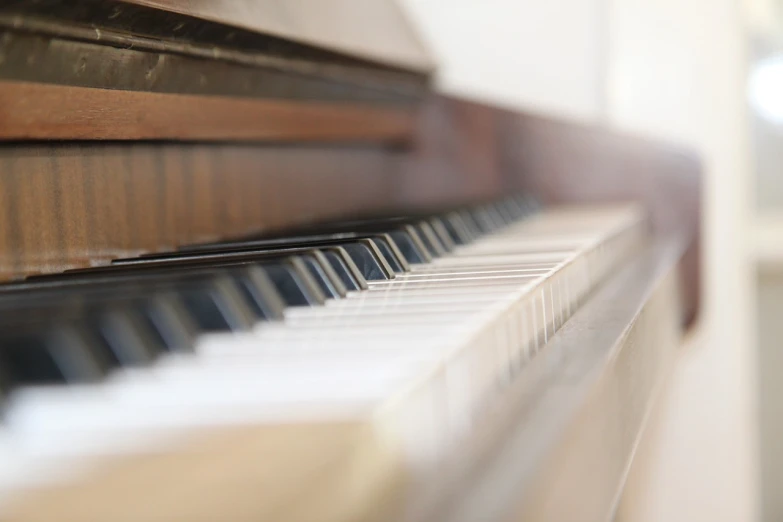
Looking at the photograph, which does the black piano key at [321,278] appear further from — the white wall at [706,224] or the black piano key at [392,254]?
the white wall at [706,224]

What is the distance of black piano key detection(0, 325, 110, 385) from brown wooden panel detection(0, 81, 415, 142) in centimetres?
27

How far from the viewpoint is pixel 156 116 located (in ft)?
2.74

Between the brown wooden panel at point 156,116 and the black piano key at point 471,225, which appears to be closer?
the brown wooden panel at point 156,116

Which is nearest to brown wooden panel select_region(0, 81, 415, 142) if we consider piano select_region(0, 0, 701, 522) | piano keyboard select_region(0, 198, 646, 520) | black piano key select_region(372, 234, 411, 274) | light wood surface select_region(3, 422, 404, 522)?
piano select_region(0, 0, 701, 522)

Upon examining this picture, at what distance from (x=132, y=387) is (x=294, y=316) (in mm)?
166

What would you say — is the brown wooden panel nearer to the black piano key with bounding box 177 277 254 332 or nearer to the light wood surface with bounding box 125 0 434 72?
the light wood surface with bounding box 125 0 434 72

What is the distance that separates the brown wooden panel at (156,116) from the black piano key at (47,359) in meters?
0.27

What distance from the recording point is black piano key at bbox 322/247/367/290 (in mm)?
688

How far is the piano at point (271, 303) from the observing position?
335mm

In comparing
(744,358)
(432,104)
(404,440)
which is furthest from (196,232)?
(744,358)

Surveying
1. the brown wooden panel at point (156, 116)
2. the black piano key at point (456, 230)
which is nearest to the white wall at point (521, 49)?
the brown wooden panel at point (156, 116)

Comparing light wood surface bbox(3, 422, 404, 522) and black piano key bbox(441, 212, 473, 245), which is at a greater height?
black piano key bbox(441, 212, 473, 245)

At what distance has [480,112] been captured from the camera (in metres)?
1.69

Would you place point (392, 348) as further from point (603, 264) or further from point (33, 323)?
point (603, 264)
